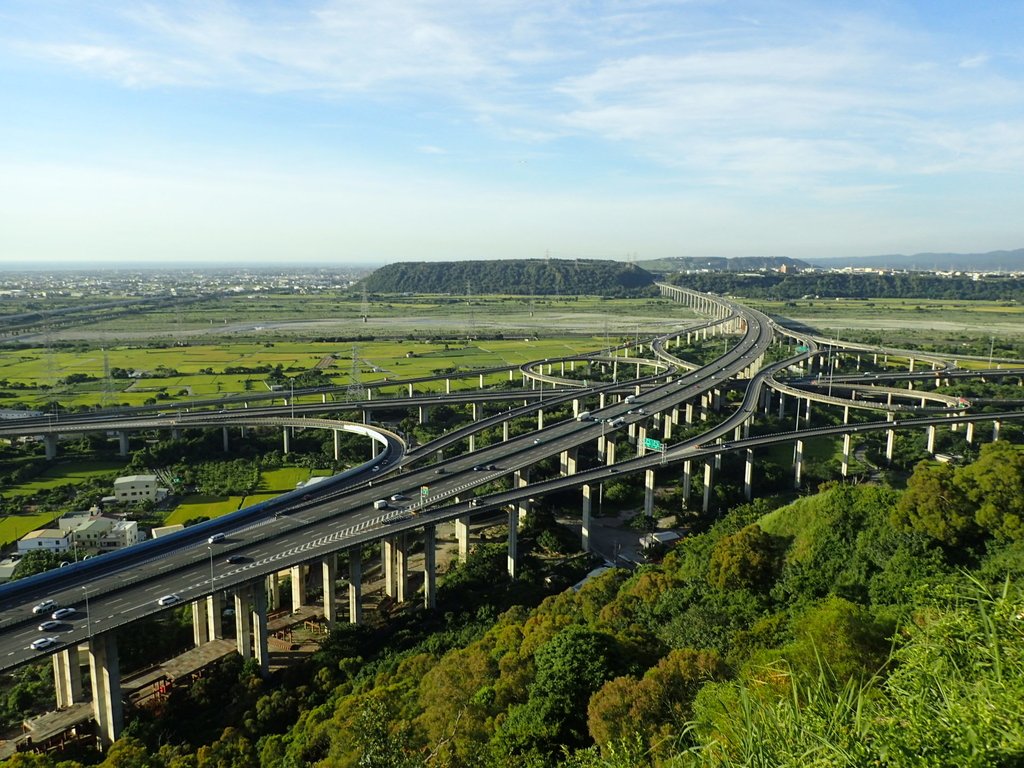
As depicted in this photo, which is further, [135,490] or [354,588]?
[135,490]

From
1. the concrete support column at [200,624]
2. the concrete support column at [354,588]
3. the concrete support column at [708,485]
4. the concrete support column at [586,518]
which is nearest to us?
the concrete support column at [200,624]

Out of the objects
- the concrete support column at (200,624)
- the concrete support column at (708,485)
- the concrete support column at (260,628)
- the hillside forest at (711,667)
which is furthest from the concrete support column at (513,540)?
the concrete support column at (708,485)

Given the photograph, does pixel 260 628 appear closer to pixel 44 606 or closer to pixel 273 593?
pixel 273 593

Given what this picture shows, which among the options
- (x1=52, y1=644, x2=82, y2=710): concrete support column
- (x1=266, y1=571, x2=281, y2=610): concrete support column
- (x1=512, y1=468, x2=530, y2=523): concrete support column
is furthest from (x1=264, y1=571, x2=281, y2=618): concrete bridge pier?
(x1=512, y1=468, x2=530, y2=523): concrete support column

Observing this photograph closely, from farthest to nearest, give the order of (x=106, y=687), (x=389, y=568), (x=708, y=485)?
(x=708, y=485), (x=389, y=568), (x=106, y=687)

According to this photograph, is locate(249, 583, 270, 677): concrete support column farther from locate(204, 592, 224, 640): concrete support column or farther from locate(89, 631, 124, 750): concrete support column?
locate(89, 631, 124, 750): concrete support column

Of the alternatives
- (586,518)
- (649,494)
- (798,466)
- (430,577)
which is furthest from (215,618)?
(798,466)

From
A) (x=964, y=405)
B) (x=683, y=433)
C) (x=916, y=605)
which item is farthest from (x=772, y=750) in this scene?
(x=964, y=405)

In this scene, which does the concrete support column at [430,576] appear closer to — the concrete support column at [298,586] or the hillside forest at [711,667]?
the hillside forest at [711,667]

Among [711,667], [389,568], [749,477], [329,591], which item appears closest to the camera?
[711,667]
